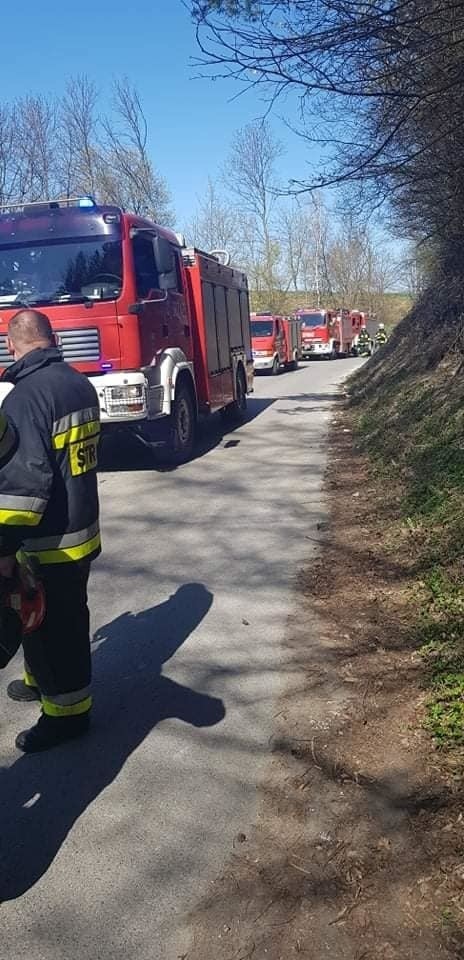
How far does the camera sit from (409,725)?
3471mm

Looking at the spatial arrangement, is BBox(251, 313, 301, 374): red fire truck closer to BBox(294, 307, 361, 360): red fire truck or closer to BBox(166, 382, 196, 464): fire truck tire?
BBox(294, 307, 361, 360): red fire truck

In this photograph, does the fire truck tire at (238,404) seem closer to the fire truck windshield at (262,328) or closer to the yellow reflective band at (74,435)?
the yellow reflective band at (74,435)

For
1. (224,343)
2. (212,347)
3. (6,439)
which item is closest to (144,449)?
(212,347)

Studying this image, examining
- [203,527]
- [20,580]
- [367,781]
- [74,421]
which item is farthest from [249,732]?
[203,527]

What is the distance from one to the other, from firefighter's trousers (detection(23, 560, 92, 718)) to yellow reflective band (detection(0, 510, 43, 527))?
1.07 feet

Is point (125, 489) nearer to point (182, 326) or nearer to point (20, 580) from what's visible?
point (182, 326)

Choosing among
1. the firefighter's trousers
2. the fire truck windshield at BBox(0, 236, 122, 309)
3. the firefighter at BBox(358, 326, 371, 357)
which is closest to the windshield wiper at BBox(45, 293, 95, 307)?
the fire truck windshield at BBox(0, 236, 122, 309)

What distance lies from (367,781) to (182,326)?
26.1ft

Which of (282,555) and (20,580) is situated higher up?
(20,580)

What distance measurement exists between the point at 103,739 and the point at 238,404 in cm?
1131

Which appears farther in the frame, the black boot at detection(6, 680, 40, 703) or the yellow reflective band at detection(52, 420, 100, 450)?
the black boot at detection(6, 680, 40, 703)

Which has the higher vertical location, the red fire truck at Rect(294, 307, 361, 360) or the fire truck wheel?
the red fire truck at Rect(294, 307, 361, 360)

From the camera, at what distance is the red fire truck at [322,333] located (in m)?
39.0

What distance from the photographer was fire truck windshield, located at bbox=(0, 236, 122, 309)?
8.58 m
